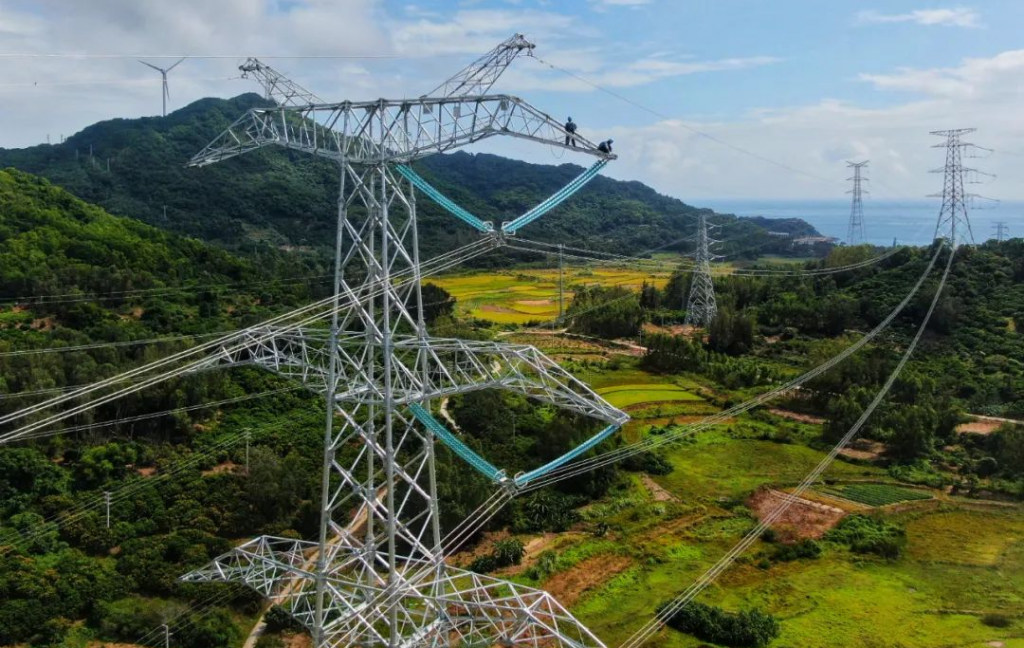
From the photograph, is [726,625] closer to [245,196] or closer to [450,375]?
[450,375]

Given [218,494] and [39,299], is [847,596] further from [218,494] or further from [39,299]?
[39,299]

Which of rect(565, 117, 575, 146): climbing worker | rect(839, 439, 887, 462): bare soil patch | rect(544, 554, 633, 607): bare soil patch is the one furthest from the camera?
rect(839, 439, 887, 462): bare soil patch

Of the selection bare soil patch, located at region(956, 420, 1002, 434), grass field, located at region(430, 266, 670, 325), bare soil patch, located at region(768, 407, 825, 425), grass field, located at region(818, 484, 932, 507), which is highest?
grass field, located at region(430, 266, 670, 325)

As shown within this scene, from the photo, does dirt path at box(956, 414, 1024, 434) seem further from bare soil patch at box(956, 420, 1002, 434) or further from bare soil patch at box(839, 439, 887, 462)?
bare soil patch at box(839, 439, 887, 462)

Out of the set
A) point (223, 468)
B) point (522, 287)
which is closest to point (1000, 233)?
point (522, 287)

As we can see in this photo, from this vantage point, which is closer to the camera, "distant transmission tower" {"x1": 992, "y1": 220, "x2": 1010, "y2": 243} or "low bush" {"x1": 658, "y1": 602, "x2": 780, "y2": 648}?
"low bush" {"x1": 658, "y1": 602, "x2": 780, "y2": 648}

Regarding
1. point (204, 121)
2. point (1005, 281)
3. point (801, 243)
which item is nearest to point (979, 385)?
point (1005, 281)

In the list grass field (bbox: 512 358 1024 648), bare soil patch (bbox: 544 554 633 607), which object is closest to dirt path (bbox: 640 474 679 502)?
grass field (bbox: 512 358 1024 648)
